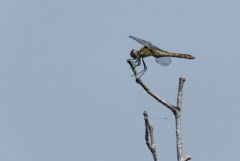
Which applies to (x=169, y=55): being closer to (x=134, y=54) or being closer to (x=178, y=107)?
(x=134, y=54)

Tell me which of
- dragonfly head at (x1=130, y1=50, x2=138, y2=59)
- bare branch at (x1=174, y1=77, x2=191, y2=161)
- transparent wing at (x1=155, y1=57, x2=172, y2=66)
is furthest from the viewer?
transparent wing at (x1=155, y1=57, x2=172, y2=66)

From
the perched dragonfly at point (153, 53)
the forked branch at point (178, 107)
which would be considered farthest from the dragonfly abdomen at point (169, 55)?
the forked branch at point (178, 107)

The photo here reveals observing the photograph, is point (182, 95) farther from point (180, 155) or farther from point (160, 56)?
point (160, 56)

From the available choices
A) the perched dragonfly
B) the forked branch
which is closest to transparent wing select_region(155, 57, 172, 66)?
the perched dragonfly

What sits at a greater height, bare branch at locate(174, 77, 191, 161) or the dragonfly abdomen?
the dragonfly abdomen

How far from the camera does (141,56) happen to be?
800 centimetres

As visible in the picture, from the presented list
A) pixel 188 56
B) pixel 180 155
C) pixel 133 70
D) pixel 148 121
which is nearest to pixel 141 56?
pixel 188 56

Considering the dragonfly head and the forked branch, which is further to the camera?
the dragonfly head

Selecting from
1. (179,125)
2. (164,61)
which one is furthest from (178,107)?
(164,61)

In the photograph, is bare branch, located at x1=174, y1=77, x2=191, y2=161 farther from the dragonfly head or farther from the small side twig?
the dragonfly head

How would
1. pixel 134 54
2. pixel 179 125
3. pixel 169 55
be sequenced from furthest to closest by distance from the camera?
1. pixel 169 55
2. pixel 134 54
3. pixel 179 125

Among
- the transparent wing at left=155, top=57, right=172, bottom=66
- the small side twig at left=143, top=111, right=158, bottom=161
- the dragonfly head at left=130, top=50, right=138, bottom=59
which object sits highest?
the dragonfly head at left=130, top=50, right=138, bottom=59

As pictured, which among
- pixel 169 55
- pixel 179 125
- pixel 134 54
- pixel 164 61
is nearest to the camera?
pixel 179 125

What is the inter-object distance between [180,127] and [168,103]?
1.76 ft
